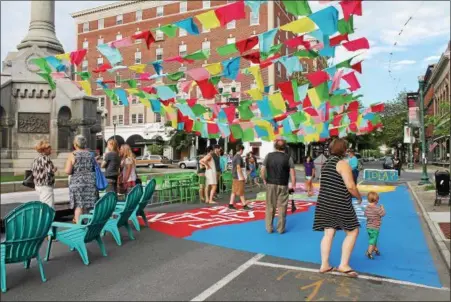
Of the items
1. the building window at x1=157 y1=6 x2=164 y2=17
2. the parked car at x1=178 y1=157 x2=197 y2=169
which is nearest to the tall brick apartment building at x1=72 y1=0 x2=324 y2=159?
the building window at x1=157 y1=6 x2=164 y2=17

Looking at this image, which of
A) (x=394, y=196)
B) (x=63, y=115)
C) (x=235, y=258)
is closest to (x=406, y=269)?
(x=235, y=258)

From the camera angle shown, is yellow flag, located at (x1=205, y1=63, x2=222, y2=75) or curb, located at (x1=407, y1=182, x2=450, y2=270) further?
yellow flag, located at (x1=205, y1=63, x2=222, y2=75)

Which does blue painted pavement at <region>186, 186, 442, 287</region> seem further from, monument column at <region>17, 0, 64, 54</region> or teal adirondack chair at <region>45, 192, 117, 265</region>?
monument column at <region>17, 0, 64, 54</region>

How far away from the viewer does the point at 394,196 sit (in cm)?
1498

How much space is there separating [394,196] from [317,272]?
35.9 feet

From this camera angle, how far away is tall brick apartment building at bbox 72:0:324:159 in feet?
157

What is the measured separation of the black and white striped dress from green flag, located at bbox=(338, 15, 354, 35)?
417 centimetres

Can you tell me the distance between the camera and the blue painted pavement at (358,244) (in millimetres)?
5426

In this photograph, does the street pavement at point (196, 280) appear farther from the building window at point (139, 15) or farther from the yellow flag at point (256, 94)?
the building window at point (139, 15)

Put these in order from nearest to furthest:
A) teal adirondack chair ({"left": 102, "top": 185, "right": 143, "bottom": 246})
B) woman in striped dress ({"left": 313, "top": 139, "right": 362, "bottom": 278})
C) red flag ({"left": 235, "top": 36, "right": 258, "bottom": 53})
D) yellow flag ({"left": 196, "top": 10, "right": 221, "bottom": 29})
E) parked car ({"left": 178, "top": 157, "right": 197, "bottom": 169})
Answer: woman in striped dress ({"left": 313, "top": 139, "right": 362, "bottom": 278}), teal adirondack chair ({"left": 102, "top": 185, "right": 143, "bottom": 246}), yellow flag ({"left": 196, "top": 10, "right": 221, "bottom": 29}), red flag ({"left": 235, "top": 36, "right": 258, "bottom": 53}), parked car ({"left": 178, "top": 157, "right": 197, "bottom": 169})

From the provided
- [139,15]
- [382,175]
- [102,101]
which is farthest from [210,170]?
[139,15]

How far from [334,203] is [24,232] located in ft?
12.0

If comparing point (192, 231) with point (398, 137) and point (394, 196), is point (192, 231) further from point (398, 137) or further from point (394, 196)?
point (398, 137)

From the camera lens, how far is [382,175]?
2259cm
